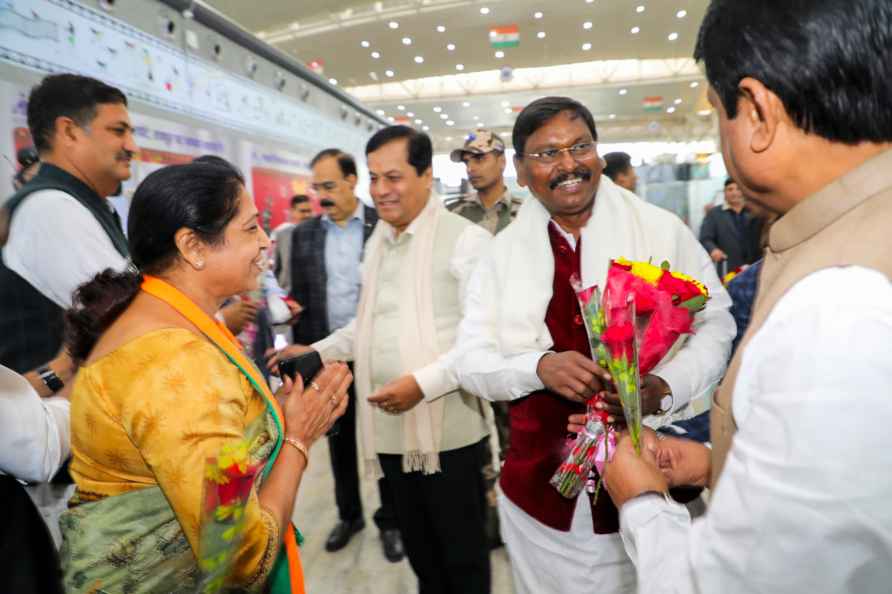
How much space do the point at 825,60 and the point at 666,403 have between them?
92 cm

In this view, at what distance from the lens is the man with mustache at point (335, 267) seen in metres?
3.11

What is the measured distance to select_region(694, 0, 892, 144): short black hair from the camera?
1.93 feet

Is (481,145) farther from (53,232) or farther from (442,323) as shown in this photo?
(53,232)

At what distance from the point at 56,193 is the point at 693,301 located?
→ 196 centimetres

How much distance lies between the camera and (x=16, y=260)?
5.78ft

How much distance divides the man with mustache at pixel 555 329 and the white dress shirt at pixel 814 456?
2.53ft

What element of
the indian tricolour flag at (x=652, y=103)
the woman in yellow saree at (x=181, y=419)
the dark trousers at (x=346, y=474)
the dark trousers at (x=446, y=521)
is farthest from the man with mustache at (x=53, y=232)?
the indian tricolour flag at (x=652, y=103)

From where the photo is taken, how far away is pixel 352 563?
2811 mm

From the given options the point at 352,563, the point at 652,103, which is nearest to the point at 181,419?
the point at 352,563

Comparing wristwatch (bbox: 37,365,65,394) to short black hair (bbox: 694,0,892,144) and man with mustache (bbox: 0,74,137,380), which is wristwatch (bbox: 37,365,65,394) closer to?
man with mustache (bbox: 0,74,137,380)

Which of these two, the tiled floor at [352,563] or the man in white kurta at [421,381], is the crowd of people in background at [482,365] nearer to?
the man in white kurta at [421,381]

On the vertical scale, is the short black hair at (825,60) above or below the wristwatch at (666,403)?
above

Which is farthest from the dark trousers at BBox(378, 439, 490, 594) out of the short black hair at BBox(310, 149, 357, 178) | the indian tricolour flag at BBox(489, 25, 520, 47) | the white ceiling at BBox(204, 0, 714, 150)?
the indian tricolour flag at BBox(489, 25, 520, 47)

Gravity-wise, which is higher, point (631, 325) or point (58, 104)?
point (58, 104)
